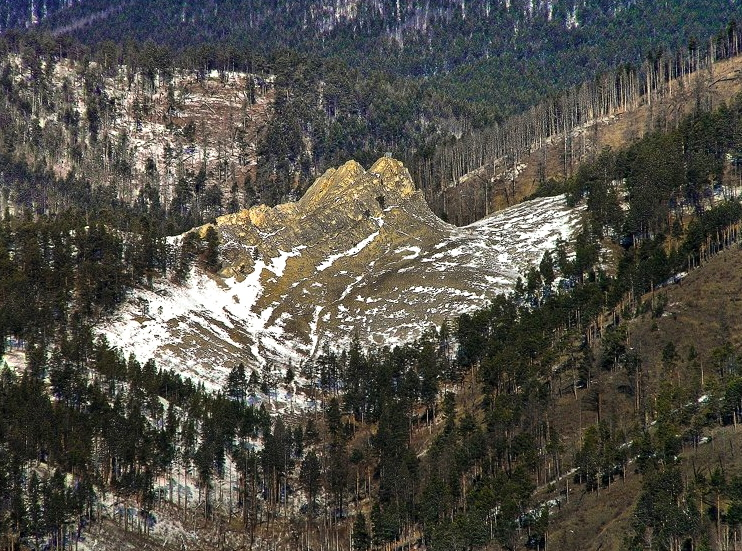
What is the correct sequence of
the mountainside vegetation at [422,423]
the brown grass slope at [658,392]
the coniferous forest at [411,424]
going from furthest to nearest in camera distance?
the mountainside vegetation at [422,423]
the coniferous forest at [411,424]
the brown grass slope at [658,392]

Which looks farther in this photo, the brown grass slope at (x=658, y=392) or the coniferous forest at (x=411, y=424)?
the coniferous forest at (x=411, y=424)

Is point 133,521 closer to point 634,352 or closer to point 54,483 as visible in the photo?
point 54,483

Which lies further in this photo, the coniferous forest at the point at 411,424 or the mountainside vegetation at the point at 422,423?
the mountainside vegetation at the point at 422,423

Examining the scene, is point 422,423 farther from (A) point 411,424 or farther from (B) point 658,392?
(B) point 658,392

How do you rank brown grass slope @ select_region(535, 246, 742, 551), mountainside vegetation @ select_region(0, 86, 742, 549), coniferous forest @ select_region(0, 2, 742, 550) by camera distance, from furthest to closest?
mountainside vegetation @ select_region(0, 86, 742, 549) < coniferous forest @ select_region(0, 2, 742, 550) < brown grass slope @ select_region(535, 246, 742, 551)

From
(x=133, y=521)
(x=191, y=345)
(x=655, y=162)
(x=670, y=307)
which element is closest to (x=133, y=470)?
(x=133, y=521)

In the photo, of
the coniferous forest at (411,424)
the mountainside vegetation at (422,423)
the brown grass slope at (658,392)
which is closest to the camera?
the brown grass slope at (658,392)

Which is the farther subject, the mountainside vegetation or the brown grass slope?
the mountainside vegetation

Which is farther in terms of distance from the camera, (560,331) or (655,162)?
(655,162)

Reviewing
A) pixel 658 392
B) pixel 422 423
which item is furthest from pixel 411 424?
pixel 658 392

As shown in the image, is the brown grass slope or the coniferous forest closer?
the brown grass slope

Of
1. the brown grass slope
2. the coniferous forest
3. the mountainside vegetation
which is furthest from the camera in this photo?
the mountainside vegetation
